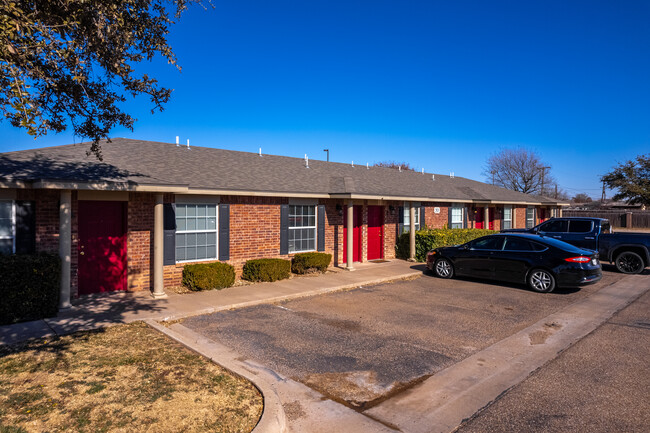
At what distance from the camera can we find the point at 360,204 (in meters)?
16.0

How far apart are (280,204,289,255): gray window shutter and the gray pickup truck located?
1063 centimetres

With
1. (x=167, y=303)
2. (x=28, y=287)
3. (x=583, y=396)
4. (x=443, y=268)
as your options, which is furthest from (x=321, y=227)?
(x=583, y=396)

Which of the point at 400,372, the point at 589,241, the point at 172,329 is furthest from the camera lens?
the point at 589,241

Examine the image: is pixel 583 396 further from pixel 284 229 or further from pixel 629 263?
pixel 629 263

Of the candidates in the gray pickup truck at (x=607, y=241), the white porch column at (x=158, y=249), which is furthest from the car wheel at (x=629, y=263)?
the white porch column at (x=158, y=249)

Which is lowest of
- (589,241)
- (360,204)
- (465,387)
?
(465,387)

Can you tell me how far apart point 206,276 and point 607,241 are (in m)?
13.8

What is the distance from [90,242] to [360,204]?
367 inches

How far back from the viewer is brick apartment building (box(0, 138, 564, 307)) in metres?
8.58

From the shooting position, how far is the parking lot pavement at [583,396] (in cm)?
437

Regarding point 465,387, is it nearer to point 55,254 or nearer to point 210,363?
point 210,363

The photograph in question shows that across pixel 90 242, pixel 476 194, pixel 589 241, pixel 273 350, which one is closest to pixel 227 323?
pixel 273 350

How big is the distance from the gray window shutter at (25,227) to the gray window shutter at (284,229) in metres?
6.50

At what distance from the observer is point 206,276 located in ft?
34.7
